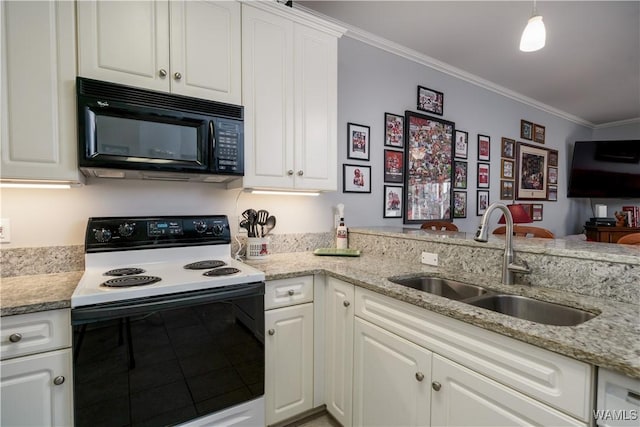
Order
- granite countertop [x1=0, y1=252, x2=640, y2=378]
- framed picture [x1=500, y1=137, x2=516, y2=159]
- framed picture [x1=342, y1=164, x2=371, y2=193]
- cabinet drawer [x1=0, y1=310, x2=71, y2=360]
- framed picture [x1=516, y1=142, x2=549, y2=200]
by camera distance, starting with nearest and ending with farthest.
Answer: granite countertop [x1=0, y1=252, x2=640, y2=378] → cabinet drawer [x1=0, y1=310, x2=71, y2=360] → framed picture [x1=342, y1=164, x2=371, y2=193] → framed picture [x1=500, y1=137, x2=516, y2=159] → framed picture [x1=516, y1=142, x2=549, y2=200]

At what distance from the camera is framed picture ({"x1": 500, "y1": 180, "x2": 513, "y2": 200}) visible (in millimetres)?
3648

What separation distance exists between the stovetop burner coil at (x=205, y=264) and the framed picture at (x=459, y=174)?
8.23 ft

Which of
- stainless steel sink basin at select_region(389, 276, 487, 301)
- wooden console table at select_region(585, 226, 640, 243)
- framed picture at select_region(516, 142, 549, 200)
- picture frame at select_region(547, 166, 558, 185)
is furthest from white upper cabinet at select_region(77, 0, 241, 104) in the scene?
wooden console table at select_region(585, 226, 640, 243)

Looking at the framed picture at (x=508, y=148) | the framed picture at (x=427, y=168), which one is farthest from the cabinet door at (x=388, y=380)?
the framed picture at (x=508, y=148)

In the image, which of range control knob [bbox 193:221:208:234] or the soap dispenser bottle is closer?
range control knob [bbox 193:221:208:234]

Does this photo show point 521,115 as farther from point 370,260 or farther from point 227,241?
point 227,241

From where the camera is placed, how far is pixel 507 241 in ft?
4.31

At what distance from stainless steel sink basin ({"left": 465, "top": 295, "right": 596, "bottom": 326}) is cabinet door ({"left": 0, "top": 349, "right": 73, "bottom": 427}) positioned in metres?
1.58

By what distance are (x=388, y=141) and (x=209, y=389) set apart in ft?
7.29

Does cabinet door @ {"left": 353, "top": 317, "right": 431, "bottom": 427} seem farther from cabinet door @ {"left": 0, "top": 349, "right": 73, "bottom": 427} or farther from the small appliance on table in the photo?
cabinet door @ {"left": 0, "top": 349, "right": 73, "bottom": 427}

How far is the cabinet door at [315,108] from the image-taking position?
1885 millimetres

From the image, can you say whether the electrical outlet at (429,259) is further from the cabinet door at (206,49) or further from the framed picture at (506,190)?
the framed picture at (506,190)

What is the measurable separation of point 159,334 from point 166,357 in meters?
0.11

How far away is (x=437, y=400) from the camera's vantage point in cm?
108
